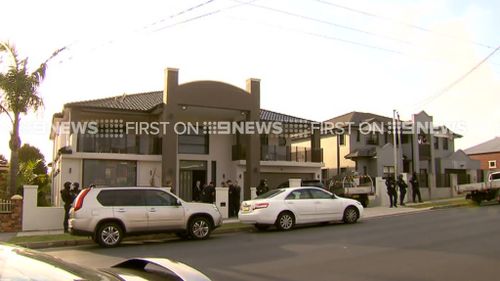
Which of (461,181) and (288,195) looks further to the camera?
(461,181)

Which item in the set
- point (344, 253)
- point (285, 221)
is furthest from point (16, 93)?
point (344, 253)

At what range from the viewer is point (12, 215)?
712 inches

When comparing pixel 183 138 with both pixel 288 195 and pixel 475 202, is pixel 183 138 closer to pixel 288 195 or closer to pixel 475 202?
pixel 288 195

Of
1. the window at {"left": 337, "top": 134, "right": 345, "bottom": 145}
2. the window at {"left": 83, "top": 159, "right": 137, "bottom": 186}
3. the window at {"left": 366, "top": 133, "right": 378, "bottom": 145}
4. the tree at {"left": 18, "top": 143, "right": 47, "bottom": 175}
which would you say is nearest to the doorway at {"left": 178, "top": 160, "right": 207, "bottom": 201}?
the window at {"left": 83, "top": 159, "right": 137, "bottom": 186}

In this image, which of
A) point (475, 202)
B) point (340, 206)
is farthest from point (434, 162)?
point (340, 206)

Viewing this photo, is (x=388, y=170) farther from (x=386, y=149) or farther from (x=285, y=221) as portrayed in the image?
(x=285, y=221)

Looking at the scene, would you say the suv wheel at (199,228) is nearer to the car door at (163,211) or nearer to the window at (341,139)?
the car door at (163,211)

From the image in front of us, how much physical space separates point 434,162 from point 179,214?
33740 millimetres

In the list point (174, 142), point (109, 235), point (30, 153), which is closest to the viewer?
point (109, 235)

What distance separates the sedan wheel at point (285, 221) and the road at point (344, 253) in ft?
1.79

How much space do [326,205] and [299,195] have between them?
3.54 feet

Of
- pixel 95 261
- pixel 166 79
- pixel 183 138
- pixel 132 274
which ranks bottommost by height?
pixel 95 261

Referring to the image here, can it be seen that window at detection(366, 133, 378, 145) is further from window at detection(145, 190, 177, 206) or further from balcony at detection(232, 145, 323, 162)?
window at detection(145, 190, 177, 206)

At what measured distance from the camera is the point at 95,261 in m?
10.8
